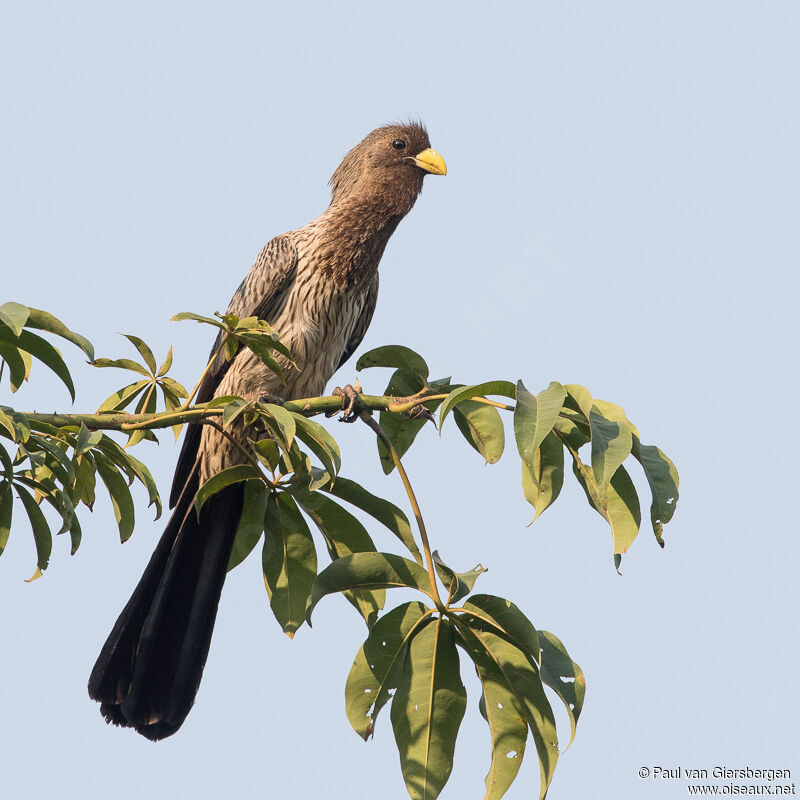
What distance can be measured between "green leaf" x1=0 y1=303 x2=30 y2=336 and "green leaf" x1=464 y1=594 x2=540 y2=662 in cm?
127

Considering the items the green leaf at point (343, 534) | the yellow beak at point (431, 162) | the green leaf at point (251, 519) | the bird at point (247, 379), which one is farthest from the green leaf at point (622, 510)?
the yellow beak at point (431, 162)

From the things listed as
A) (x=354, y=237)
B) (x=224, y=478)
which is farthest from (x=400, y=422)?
(x=354, y=237)

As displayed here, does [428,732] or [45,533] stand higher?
[45,533]

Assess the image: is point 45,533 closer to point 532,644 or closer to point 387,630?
point 387,630

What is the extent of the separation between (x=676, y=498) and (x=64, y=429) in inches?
61.9

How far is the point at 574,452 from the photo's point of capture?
260 cm

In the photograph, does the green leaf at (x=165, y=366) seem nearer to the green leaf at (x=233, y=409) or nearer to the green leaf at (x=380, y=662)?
the green leaf at (x=233, y=409)

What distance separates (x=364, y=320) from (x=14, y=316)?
2.72m

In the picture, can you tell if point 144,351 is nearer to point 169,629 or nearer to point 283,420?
point 283,420

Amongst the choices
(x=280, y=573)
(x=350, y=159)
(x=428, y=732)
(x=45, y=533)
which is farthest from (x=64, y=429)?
(x=350, y=159)

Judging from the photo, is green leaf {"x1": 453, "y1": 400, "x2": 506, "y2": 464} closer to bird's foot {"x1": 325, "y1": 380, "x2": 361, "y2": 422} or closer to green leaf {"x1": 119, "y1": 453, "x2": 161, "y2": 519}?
bird's foot {"x1": 325, "y1": 380, "x2": 361, "y2": 422}

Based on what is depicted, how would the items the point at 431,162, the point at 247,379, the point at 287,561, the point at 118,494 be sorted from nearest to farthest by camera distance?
1. the point at 118,494
2. the point at 287,561
3. the point at 247,379
4. the point at 431,162

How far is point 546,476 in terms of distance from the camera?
8.21ft

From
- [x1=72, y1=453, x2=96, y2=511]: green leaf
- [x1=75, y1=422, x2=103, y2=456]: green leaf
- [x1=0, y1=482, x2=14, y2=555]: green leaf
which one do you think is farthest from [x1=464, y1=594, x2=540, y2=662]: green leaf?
[x1=0, y1=482, x2=14, y2=555]: green leaf
